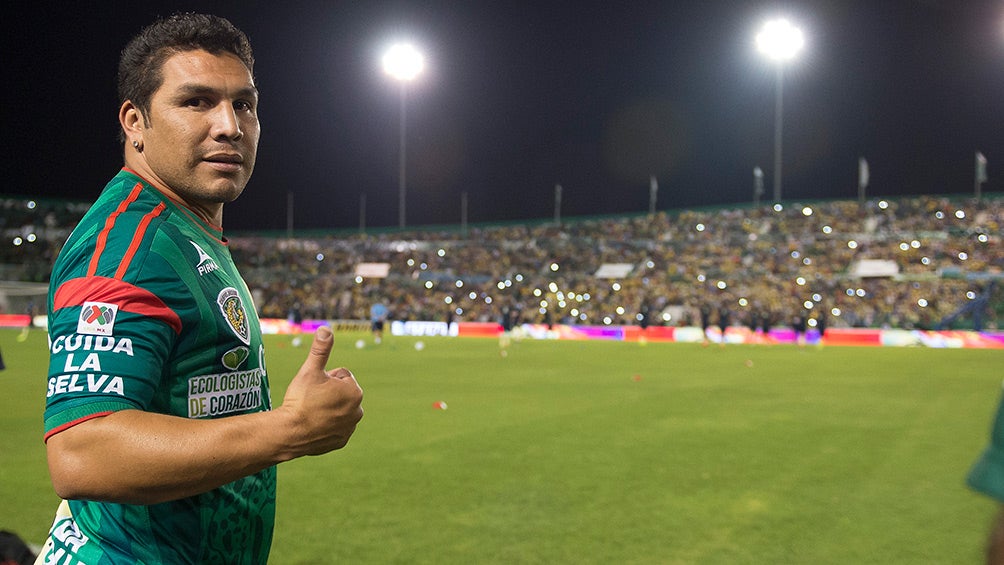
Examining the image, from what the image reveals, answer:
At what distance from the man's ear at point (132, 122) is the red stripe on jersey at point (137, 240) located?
0.80ft

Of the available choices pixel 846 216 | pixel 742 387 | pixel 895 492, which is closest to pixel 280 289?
pixel 846 216

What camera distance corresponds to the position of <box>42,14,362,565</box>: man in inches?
62.3

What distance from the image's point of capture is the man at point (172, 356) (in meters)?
1.58

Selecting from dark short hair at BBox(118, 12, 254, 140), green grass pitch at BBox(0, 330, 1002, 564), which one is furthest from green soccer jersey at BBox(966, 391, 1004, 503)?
Answer: dark short hair at BBox(118, 12, 254, 140)

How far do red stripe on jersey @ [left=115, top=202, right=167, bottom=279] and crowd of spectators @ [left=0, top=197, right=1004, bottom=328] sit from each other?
35.6 metres

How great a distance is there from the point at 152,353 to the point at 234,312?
33cm

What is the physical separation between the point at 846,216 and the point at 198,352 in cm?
5488

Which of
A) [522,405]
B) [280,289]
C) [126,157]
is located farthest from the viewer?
[280,289]

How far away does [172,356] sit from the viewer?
1775 millimetres

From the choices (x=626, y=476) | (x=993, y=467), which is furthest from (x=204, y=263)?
(x=626, y=476)

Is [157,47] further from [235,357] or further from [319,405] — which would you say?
[319,405]

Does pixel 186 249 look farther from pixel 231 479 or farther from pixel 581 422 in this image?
pixel 581 422

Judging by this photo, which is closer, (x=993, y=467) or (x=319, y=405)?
(x=993, y=467)

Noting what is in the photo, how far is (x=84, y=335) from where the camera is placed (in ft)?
5.24
